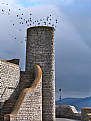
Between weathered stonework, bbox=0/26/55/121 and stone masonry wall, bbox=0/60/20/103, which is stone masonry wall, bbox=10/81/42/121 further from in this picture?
stone masonry wall, bbox=0/60/20/103

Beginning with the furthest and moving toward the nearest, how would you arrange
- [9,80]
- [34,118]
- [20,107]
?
[9,80], [34,118], [20,107]

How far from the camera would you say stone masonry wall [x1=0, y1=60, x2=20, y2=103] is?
63.3 feet

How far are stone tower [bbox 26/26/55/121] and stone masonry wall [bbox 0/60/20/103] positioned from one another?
82.3 inches

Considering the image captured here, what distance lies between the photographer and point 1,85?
1922 centimetres

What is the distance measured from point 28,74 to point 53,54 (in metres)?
2.60

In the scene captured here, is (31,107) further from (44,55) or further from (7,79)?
(44,55)

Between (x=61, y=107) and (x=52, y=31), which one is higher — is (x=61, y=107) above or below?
below

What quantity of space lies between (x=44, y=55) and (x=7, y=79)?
4127 millimetres

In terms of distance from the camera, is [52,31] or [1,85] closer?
[1,85]

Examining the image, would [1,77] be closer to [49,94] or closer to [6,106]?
[6,106]

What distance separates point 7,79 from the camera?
19.8 m

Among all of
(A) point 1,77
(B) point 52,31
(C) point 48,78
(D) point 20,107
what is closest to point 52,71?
(C) point 48,78

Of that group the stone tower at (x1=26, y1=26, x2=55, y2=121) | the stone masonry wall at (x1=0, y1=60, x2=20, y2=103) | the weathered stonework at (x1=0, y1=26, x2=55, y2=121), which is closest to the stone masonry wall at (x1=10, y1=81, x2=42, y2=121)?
the weathered stonework at (x1=0, y1=26, x2=55, y2=121)

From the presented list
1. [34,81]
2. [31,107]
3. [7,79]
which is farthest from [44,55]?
[31,107]
